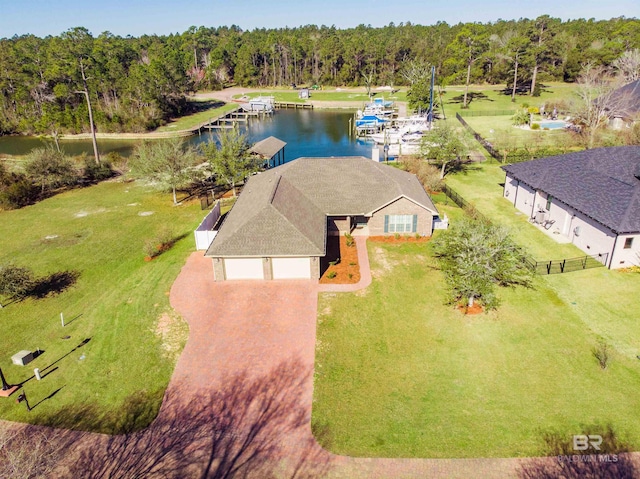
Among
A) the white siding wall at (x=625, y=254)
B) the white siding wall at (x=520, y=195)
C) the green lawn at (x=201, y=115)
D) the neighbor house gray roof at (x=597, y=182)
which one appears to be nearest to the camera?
the white siding wall at (x=625, y=254)

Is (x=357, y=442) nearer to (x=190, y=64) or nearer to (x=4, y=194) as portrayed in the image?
(x=4, y=194)

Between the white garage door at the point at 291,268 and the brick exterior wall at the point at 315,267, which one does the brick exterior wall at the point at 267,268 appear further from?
the brick exterior wall at the point at 315,267

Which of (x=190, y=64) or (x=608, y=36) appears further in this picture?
(x=190, y=64)

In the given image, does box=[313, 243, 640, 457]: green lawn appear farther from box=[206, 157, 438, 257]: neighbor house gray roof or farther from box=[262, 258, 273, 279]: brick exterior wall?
box=[206, 157, 438, 257]: neighbor house gray roof

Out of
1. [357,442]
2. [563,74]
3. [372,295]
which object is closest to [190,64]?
[563,74]

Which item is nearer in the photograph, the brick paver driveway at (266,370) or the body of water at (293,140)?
the brick paver driveway at (266,370)

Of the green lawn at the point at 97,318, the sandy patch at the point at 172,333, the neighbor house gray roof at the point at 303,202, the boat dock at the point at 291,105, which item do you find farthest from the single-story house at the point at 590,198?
the boat dock at the point at 291,105

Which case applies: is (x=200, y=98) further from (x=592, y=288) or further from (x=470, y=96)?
(x=592, y=288)

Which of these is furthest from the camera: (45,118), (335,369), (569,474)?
(45,118)
